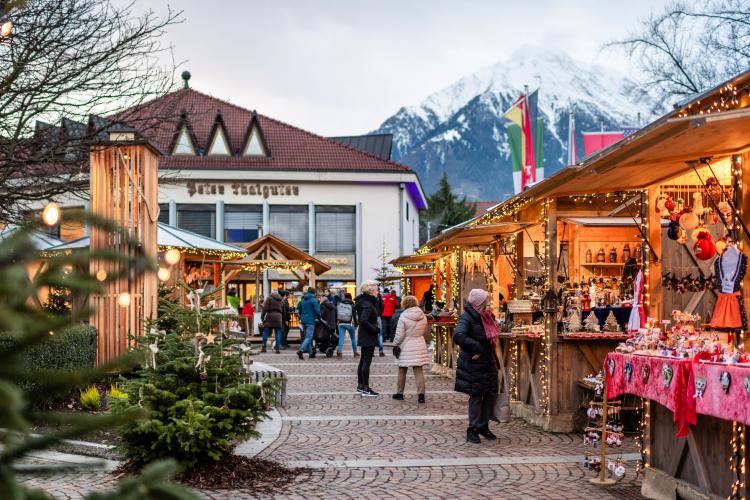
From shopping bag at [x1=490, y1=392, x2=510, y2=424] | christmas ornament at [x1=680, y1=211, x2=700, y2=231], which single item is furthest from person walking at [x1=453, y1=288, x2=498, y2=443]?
christmas ornament at [x1=680, y1=211, x2=700, y2=231]

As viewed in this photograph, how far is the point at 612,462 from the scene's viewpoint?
7980mm

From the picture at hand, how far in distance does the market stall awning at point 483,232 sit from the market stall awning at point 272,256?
10.9 m

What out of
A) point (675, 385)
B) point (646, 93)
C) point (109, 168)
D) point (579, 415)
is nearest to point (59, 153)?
point (109, 168)

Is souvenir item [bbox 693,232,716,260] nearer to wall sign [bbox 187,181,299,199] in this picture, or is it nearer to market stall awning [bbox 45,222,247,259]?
market stall awning [bbox 45,222,247,259]

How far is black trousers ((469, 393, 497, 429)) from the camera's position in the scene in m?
10.1

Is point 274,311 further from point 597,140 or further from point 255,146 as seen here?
point 255,146

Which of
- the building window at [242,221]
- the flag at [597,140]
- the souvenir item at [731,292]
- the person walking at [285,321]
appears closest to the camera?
the souvenir item at [731,292]

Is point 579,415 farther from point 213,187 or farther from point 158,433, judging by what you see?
point 213,187

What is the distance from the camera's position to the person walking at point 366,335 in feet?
47.1

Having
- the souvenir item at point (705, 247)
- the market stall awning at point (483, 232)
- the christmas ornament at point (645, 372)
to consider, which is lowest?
the christmas ornament at point (645, 372)

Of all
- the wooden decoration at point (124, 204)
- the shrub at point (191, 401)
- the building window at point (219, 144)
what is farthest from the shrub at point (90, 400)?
the building window at point (219, 144)

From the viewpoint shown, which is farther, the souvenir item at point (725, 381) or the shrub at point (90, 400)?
the shrub at point (90, 400)

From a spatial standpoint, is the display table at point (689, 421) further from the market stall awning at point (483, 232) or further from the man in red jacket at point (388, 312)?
the man in red jacket at point (388, 312)

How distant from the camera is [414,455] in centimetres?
912
